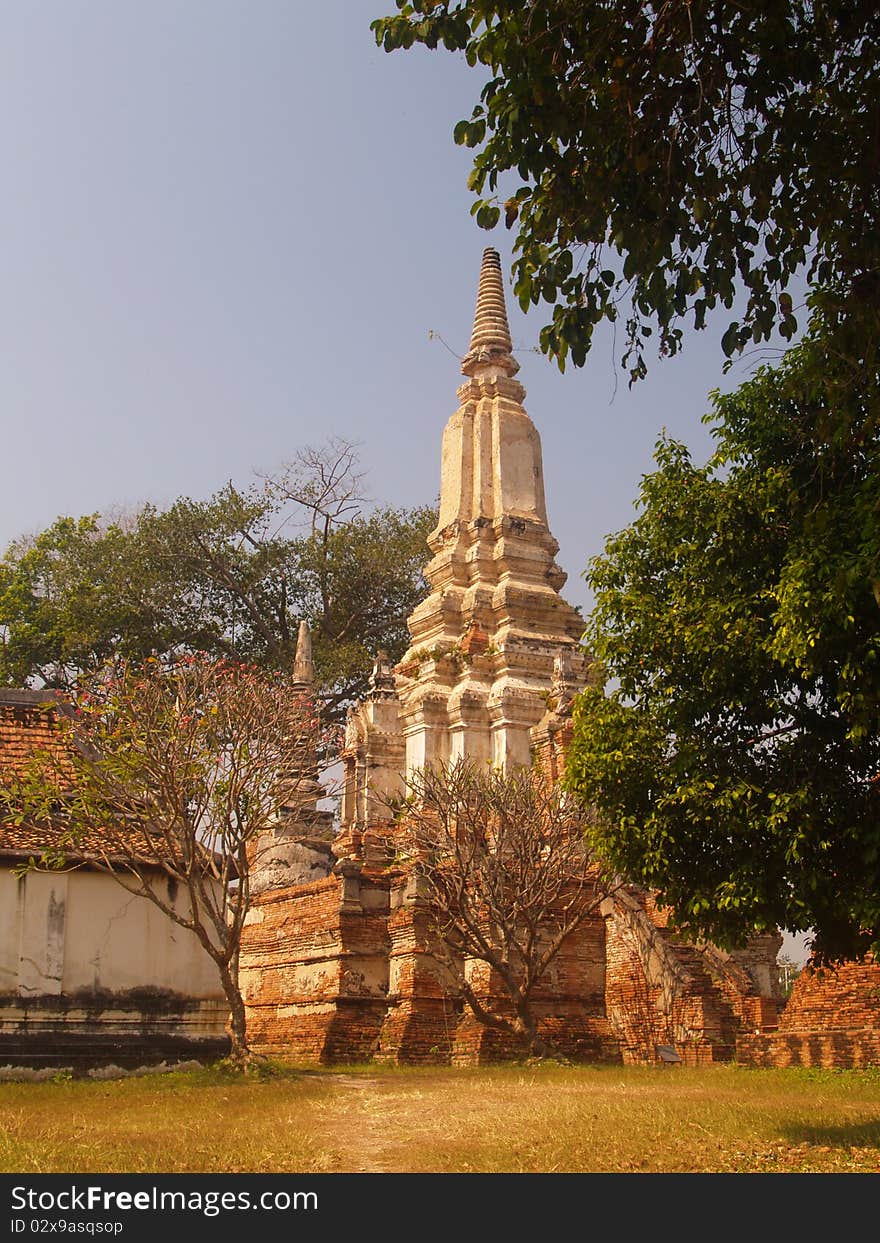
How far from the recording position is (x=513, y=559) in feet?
77.4

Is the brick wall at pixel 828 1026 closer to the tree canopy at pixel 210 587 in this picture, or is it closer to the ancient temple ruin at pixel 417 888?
the ancient temple ruin at pixel 417 888

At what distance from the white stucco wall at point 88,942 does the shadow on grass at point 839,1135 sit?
718cm

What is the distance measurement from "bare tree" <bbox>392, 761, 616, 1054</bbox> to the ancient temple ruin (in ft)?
1.21

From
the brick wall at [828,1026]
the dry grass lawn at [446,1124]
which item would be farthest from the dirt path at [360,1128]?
the brick wall at [828,1026]

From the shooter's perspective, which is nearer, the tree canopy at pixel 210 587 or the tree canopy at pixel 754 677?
the tree canopy at pixel 754 677

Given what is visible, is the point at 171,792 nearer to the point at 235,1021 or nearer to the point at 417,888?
the point at 235,1021

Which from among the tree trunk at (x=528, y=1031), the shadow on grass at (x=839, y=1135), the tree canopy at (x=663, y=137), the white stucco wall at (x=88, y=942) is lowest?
the shadow on grass at (x=839, y=1135)

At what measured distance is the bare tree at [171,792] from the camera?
44.9ft

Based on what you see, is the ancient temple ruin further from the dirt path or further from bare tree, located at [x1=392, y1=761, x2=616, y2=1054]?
the dirt path

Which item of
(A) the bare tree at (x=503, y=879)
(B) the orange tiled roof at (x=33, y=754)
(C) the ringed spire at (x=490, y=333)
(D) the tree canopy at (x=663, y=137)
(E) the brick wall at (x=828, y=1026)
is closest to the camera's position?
(D) the tree canopy at (x=663, y=137)

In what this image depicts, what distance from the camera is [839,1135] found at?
8.97 m

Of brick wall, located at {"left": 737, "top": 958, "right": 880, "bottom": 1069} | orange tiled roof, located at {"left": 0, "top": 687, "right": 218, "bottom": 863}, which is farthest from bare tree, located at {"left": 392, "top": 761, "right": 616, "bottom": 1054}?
orange tiled roof, located at {"left": 0, "top": 687, "right": 218, "bottom": 863}

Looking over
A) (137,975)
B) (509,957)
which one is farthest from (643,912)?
(137,975)

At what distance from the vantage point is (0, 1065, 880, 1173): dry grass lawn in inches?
308
